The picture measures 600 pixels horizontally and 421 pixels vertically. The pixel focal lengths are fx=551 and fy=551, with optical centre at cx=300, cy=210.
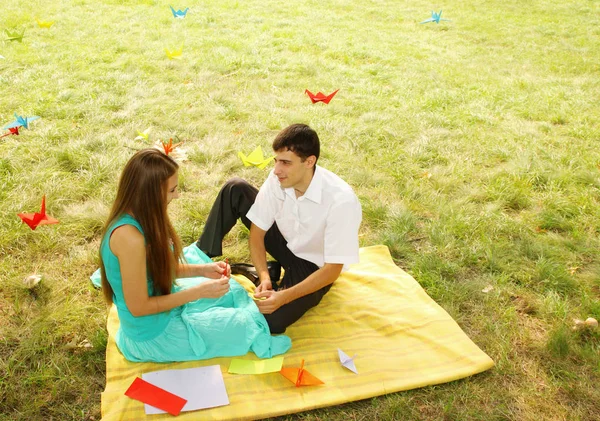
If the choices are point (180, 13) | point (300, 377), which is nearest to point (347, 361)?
point (300, 377)

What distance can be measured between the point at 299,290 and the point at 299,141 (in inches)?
33.2

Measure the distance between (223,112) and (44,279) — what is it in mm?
3235

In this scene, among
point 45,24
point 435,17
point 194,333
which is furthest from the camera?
point 435,17

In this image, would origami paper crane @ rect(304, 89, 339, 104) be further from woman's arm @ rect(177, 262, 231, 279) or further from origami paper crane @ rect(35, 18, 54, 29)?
origami paper crane @ rect(35, 18, 54, 29)

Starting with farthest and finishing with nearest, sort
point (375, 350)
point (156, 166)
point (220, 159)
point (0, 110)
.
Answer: point (0, 110)
point (220, 159)
point (375, 350)
point (156, 166)

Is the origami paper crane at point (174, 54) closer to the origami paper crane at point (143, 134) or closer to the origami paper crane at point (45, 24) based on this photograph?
the origami paper crane at point (143, 134)

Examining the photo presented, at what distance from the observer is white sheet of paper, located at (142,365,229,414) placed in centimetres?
273

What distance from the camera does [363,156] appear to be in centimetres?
555

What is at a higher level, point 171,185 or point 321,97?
point 171,185

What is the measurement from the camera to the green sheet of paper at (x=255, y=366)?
2.96 meters

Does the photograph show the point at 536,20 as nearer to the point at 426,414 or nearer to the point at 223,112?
the point at 223,112

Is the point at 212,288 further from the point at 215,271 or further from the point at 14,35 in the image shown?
the point at 14,35

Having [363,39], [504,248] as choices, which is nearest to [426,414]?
[504,248]

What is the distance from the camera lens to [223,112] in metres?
6.31
